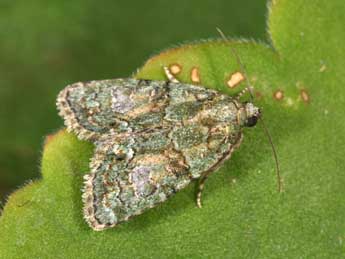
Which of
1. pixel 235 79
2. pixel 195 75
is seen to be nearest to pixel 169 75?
pixel 195 75

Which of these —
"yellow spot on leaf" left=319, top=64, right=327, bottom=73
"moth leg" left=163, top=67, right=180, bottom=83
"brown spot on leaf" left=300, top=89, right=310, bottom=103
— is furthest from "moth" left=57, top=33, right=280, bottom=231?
"yellow spot on leaf" left=319, top=64, right=327, bottom=73

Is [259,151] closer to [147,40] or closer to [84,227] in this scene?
[84,227]

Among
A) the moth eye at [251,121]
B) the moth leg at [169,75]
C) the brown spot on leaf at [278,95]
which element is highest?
the moth leg at [169,75]

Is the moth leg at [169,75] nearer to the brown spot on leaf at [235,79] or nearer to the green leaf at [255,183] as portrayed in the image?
the green leaf at [255,183]

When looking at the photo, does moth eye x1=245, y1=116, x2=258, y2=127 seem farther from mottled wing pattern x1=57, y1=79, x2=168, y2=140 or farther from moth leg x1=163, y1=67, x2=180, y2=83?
mottled wing pattern x1=57, y1=79, x2=168, y2=140

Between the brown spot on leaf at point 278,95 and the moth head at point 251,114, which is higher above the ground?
the brown spot on leaf at point 278,95

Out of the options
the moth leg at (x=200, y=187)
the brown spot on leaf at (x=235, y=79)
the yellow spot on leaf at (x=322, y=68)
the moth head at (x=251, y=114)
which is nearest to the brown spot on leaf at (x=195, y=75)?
the brown spot on leaf at (x=235, y=79)

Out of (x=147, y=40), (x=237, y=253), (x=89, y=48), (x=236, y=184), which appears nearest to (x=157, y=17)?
(x=147, y=40)
